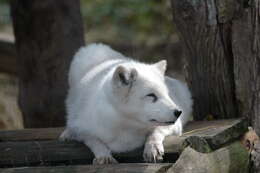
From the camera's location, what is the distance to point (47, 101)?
286 inches

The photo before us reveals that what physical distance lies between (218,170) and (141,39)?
8.83 metres

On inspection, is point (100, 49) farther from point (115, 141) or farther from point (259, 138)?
point (259, 138)

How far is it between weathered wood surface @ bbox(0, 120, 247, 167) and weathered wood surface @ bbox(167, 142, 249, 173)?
6 cm

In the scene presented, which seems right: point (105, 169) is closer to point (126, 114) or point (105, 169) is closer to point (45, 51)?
point (126, 114)

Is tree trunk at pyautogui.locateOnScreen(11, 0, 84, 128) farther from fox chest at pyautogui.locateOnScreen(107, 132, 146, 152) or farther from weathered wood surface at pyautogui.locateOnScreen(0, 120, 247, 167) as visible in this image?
fox chest at pyautogui.locateOnScreen(107, 132, 146, 152)

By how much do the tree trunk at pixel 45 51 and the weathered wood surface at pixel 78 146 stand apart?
179 centimetres

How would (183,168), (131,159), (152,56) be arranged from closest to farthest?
Answer: (183,168), (131,159), (152,56)

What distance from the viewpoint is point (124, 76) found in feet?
15.4

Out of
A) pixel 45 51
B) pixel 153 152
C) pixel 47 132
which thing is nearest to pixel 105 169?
pixel 153 152

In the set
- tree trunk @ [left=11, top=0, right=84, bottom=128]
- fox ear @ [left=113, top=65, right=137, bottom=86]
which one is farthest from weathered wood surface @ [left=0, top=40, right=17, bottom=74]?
fox ear @ [left=113, top=65, right=137, bottom=86]

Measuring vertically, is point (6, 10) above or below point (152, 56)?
above

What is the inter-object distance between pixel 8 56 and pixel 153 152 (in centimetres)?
521

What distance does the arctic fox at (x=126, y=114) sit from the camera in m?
4.67

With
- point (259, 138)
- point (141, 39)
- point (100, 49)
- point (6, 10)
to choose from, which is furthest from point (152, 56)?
point (259, 138)
